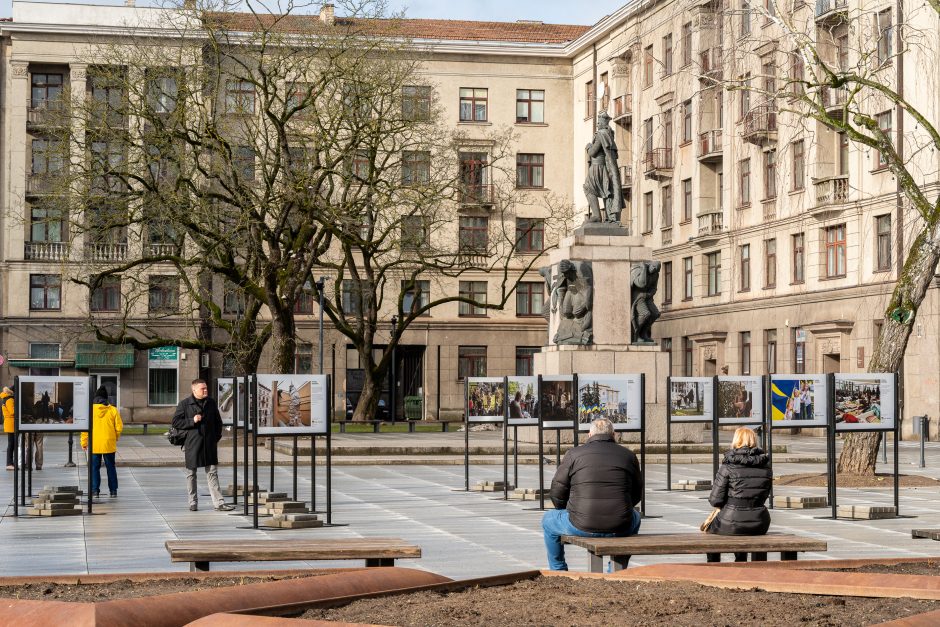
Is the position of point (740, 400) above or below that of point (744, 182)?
below

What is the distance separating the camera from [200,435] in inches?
721

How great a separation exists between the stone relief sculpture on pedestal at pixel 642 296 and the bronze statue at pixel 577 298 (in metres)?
0.94

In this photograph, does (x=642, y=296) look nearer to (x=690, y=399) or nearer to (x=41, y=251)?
(x=690, y=399)

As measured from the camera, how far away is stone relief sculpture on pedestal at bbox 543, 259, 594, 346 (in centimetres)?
3105

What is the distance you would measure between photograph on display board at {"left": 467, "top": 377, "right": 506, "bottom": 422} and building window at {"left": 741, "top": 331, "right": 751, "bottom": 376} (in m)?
31.1

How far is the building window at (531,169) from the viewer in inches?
2768

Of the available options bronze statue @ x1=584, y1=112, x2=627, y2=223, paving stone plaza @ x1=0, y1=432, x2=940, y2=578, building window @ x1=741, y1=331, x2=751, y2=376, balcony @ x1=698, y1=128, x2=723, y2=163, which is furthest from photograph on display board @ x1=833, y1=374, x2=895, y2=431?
balcony @ x1=698, y1=128, x2=723, y2=163

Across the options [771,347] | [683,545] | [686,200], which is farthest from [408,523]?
[686,200]

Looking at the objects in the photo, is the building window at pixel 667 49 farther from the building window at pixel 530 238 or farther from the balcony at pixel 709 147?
the building window at pixel 530 238

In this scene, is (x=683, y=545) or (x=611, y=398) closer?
(x=683, y=545)

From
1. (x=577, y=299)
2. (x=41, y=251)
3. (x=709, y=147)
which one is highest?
(x=709, y=147)

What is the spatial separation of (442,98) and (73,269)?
1948 centimetres

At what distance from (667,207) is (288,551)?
53154 mm

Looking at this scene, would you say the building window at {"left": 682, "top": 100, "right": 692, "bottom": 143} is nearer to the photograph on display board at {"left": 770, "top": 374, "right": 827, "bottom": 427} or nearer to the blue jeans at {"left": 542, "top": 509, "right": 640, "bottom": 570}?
the photograph on display board at {"left": 770, "top": 374, "right": 827, "bottom": 427}
